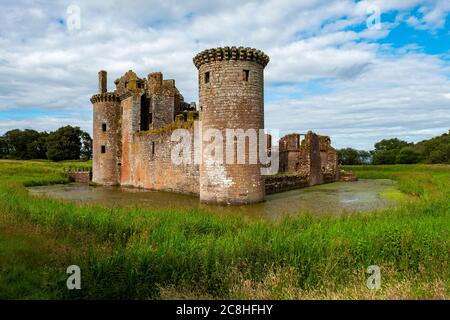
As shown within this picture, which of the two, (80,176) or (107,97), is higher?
(107,97)

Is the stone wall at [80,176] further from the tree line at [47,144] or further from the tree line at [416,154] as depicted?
the tree line at [416,154]

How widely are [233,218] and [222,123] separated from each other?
683cm

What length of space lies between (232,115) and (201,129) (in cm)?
187

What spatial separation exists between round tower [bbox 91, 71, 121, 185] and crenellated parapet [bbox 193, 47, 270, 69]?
605 inches

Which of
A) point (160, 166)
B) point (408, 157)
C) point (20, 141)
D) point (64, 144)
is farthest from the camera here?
point (20, 141)

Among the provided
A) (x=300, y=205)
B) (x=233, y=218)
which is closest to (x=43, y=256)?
(x=233, y=218)

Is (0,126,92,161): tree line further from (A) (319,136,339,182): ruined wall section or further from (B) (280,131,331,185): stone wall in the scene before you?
(A) (319,136,339,182): ruined wall section

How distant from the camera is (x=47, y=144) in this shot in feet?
228

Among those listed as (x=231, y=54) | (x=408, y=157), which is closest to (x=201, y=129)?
(x=231, y=54)

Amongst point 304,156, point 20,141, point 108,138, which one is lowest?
point 304,156

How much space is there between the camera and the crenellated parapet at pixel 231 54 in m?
16.1

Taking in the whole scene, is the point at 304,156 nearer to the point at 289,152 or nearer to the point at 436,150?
the point at 289,152

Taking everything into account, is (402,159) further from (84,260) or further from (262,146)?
(84,260)

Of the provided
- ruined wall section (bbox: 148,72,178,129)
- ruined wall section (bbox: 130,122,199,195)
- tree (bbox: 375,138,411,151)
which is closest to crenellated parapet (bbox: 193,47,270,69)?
ruined wall section (bbox: 130,122,199,195)
